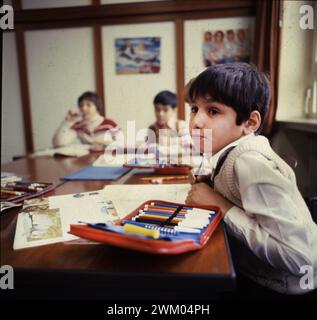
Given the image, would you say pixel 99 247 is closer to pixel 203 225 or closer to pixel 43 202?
pixel 203 225

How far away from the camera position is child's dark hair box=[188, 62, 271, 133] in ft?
1.99

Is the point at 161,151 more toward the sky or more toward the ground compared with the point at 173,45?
more toward the ground

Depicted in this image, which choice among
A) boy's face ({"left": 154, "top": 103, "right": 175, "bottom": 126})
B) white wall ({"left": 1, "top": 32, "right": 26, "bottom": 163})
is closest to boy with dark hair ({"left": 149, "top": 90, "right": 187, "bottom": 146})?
boy's face ({"left": 154, "top": 103, "right": 175, "bottom": 126})

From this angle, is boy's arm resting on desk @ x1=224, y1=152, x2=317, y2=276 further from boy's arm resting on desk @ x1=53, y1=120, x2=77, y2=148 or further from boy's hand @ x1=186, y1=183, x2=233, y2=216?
boy's arm resting on desk @ x1=53, y1=120, x2=77, y2=148

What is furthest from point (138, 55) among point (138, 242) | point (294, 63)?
point (138, 242)

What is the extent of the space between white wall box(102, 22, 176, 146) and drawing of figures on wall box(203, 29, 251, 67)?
12.7 inches

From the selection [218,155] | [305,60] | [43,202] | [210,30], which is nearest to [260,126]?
[218,155]

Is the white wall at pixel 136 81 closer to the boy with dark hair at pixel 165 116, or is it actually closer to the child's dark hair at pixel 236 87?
the boy with dark hair at pixel 165 116

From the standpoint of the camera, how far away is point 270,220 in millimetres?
508

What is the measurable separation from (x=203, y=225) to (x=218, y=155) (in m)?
0.22

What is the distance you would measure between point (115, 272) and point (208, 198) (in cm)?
27

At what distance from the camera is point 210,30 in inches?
114

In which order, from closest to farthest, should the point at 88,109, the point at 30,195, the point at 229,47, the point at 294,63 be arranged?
the point at 30,195, the point at 294,63, the point at 88,109, the point at 229,47

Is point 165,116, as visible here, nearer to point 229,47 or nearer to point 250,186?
point 229,47
